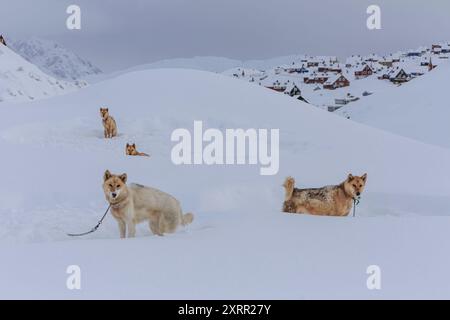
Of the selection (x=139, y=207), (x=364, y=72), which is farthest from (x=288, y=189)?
(x=364, y=72)

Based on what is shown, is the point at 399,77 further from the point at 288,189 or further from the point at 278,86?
the point at 288,189

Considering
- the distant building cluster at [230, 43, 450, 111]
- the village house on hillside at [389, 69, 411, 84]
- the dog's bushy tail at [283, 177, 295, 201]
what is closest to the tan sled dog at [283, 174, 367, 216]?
the dog's bushy tail at [283, 177, 295, 201]

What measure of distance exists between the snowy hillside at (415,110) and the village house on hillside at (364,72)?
99.1 feet

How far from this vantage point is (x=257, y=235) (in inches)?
247

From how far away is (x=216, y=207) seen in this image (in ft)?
24.8

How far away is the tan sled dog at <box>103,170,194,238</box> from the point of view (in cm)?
623

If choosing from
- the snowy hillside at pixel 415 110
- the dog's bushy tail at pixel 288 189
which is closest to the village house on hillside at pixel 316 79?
the snowy hillside at pixel 415 110

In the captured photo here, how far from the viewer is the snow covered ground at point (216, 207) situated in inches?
206

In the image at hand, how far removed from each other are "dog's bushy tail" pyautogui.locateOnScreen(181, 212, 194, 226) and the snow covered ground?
0.20m

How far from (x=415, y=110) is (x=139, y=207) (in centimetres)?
2462

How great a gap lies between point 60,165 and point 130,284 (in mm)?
4652

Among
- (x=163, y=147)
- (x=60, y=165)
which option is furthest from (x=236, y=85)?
(x=60, y=165)

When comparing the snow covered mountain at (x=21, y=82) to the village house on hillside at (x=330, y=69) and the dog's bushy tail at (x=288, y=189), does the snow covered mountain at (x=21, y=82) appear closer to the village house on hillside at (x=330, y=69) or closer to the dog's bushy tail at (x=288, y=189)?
the dog's bushy tail at (x=288, y=189)

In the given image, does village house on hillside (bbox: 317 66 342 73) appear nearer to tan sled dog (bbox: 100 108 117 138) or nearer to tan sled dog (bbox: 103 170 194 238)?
tan sled dog (bbox: 100 108 117 138)
